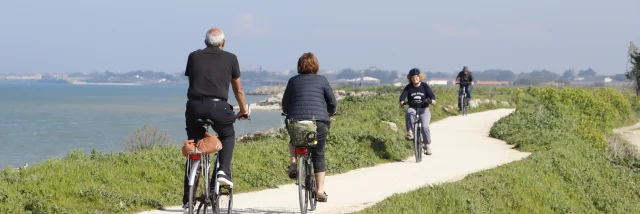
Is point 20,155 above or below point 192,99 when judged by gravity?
below

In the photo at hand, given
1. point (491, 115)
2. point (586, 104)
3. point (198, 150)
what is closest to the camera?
point (198, 150)

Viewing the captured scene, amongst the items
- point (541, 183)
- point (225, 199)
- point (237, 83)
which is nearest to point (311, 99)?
point (237, 83)

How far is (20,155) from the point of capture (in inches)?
1180

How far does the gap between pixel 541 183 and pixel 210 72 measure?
24.3 feet

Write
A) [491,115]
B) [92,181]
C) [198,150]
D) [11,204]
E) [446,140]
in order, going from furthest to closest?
[491,115]
[446,140]
[92,181]
[11,204]
[198,150]

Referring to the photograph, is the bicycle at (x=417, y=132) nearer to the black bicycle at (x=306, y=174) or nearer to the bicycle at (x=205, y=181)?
the black bicycle at (x=306, y=174)

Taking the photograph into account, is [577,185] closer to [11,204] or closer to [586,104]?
[11,204]

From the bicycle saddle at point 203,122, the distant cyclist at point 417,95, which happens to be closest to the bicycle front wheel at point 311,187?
the bicycle saddle at point 203,122

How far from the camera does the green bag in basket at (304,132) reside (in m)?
8.66

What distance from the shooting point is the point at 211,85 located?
7504 mm

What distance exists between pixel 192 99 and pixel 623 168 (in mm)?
13031

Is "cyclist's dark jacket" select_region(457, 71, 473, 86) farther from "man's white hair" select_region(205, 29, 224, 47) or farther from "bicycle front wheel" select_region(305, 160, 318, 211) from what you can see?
"man's white hair" select_region(205, 29, 224, 47)

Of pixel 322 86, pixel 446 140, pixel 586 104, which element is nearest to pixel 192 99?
pixel 322 86

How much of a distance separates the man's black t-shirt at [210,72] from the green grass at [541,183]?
101 inches
